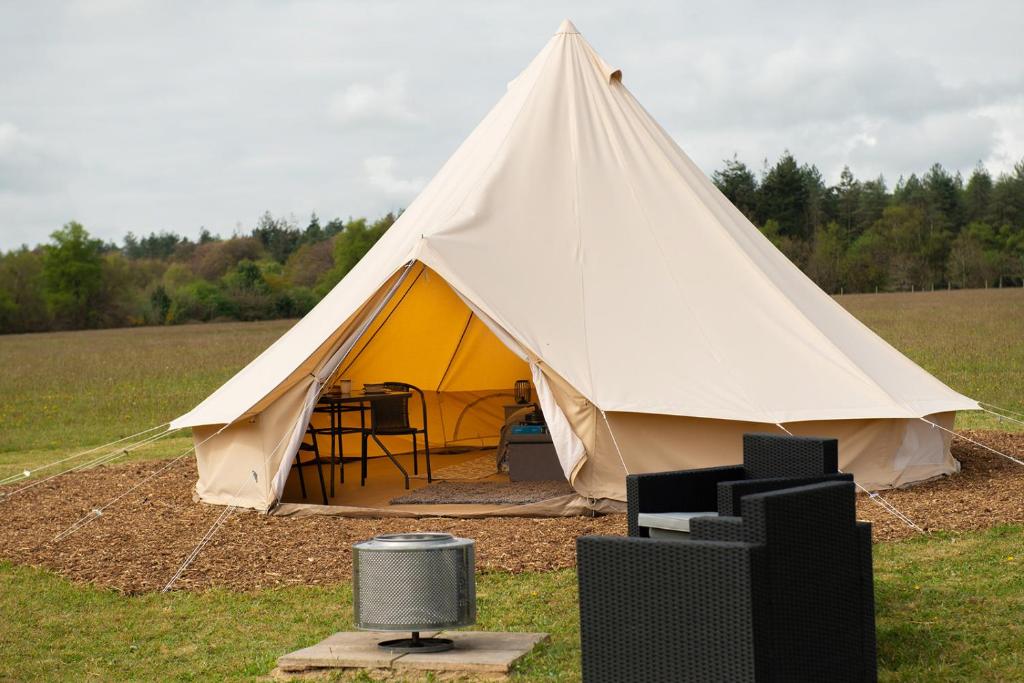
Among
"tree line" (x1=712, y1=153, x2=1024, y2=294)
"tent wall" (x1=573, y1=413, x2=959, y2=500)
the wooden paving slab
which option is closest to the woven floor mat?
"tent wall" (x1=573, y1=413, x2=959, y2=500)

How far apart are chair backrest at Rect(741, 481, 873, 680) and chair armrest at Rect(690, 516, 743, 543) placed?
0.15 feet

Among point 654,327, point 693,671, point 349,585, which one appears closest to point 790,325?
point 654,327

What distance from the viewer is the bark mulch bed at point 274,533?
6.10 m

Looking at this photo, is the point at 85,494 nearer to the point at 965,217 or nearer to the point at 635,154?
the point at 635,154

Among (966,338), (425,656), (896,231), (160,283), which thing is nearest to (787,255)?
(896,231)

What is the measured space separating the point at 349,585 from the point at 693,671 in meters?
2.53

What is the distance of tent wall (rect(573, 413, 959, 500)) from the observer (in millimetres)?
7176

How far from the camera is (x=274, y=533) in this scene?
6926 mm

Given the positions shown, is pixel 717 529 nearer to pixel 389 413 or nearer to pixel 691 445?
pixel 691 445

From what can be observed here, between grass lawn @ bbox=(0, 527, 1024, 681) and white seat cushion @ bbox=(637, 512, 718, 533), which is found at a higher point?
white seat cushion @ bbox=(637, 512, 718, 533)

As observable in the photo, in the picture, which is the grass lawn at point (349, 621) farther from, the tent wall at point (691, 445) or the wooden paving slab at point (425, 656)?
the tent wall at point (691, 445)

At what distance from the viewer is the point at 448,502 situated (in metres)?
7.97

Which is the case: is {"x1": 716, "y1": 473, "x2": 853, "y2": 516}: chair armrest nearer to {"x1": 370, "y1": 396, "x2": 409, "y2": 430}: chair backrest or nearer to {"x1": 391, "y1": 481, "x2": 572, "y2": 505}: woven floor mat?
{"x1": 391, "y1": 481, "x2": 572, "y2": 505}: woven floor mat

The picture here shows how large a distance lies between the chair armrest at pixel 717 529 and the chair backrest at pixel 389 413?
524cm
